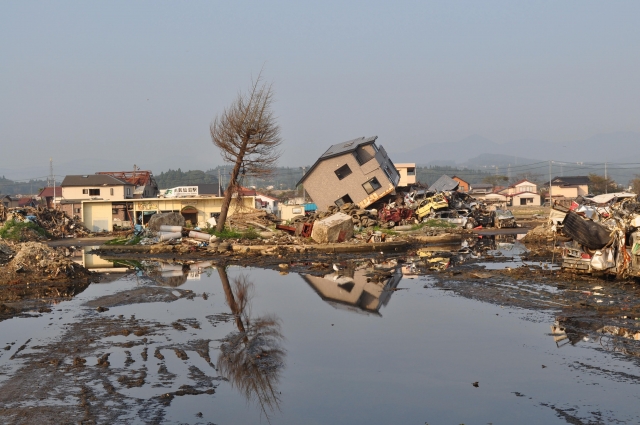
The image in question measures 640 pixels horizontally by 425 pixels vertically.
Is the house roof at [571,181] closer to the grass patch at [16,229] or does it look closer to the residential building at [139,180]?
the residential building at [139,180]

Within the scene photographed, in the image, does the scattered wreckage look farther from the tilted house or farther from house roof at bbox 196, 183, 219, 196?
house roof at bbox 196, 183, 219, 196

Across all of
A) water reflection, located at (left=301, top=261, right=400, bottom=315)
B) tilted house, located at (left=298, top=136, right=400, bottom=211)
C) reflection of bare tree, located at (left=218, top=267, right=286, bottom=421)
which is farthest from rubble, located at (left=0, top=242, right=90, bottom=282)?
tilted house, located at (left=298, top=136, right=400, bottom=211)

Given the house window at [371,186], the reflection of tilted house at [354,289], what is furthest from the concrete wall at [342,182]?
the reflection of tilted house at [354,289]

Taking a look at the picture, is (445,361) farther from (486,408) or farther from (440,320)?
(440,320)

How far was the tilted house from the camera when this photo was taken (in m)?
45.5

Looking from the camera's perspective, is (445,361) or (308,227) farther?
(308,227)

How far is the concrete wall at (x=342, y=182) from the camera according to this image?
45.5 metres

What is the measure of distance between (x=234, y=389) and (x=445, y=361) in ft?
10.1

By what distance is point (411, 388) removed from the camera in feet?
26.3

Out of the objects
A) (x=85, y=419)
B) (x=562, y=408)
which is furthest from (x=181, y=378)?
(x=562, y=408)

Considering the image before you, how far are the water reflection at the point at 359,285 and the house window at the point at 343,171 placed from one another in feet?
81.1

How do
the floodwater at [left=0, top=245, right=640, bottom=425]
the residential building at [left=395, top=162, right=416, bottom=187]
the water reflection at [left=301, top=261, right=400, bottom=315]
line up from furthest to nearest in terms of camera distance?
the residential building at [left=395, top=162, right=416, bottom=187] → the water reflection at [left=301, top=261, right=400, bottom=315] → the floodwater at [left=0, top=245, right=640, bottom=425]

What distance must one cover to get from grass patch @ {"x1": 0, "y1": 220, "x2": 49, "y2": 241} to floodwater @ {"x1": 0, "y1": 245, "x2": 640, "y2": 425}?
919 inches

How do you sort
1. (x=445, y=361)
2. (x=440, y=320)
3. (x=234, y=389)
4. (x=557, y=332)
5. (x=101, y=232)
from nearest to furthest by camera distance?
(x=234, y=389)
(x=445, y=361)
(x=557, y=332)
(x=440, y=320)
(x=101, y=232)
